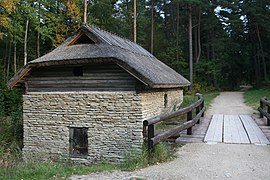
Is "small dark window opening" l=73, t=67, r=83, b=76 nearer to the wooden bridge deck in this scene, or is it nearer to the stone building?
the stone building

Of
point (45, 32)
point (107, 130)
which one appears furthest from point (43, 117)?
point (45, 32)

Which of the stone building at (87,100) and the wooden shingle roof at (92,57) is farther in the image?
the stone building at (87,100)

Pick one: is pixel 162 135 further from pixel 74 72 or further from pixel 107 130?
pixel 74 72

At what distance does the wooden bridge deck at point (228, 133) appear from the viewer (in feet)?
26.8

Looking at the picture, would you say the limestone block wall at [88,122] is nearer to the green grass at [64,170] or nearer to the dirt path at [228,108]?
the green grass at [64,170]

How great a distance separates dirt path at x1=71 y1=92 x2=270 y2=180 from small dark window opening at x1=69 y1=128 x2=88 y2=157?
4.34 metres

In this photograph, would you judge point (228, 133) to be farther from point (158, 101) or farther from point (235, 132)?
point (158, 101)

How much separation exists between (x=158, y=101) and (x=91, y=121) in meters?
3.24

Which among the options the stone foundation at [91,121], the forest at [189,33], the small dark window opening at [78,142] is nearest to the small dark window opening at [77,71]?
the stone foundation at [91,121]

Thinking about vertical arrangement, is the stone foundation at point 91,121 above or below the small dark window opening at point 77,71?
below

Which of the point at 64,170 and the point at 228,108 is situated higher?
the point at 228,108

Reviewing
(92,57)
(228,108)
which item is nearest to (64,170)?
(92,57)

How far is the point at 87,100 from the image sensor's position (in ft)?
33.7

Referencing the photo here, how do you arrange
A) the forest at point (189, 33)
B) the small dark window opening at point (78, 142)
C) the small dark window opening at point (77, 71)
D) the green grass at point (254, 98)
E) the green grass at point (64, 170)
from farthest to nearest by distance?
the forest at point (189, 33) → the green grass at point (254, 98) → the small dark window opening at point (77, 71) → the small dark window opening at point (78, 142) → the green grass at point (64, 170)
